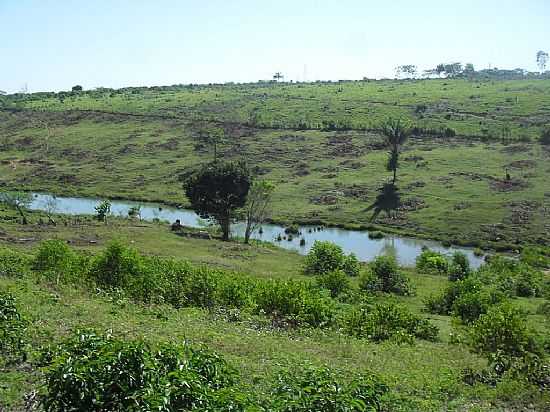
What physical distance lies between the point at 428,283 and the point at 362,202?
34.0 metres

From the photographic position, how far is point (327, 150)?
313 ft

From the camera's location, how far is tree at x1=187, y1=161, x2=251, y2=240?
5512 cm

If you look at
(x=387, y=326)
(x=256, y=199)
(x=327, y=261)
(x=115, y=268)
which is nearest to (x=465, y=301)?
(x=387, y=326)

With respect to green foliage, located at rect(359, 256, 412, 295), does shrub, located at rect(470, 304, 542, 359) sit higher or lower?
higher

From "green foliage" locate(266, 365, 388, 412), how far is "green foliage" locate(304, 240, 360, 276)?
1297 inches

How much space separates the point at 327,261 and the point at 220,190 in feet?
52.8

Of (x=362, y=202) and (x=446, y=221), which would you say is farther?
(x=362, y=202)

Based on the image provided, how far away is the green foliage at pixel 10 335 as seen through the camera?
41.2 feet

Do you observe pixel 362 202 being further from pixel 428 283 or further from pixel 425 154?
pixel 428 283

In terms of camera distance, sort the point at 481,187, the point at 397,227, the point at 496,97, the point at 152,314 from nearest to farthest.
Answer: the point at 152,314
the point at 397,227
the point at 481,187
the point at 496,97

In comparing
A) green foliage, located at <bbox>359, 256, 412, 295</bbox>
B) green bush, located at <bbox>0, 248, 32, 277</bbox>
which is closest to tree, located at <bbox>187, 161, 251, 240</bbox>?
green foliage, located at <bbox>359, 256, 412, 295</bbox>

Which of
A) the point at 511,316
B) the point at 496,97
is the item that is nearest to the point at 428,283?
the point at 511,316

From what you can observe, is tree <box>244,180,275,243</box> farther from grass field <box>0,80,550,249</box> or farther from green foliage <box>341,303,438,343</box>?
green foliage <box>341,303,438,343</box>

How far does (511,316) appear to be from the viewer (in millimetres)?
19641
